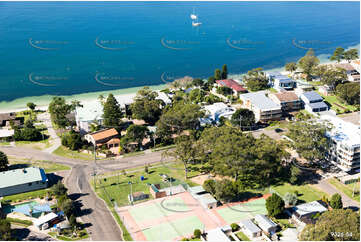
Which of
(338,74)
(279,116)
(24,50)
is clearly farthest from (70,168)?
(24,50)

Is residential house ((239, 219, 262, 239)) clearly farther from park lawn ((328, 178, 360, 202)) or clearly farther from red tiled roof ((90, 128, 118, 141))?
red tiled roof ((90, 128, 118, 141))

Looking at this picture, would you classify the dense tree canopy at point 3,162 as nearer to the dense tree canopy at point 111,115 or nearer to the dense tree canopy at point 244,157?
the dense tree canopy at point 111,115

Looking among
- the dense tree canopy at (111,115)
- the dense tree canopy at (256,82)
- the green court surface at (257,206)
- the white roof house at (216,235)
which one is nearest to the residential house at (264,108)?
the dense tree canopy at (256,82)

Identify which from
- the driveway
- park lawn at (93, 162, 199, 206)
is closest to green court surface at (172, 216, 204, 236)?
park lawn at (93, 162, 199, 206)

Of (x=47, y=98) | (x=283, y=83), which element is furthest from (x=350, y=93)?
(x=47, y=98)

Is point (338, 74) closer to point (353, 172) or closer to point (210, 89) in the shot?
point (210, 89)

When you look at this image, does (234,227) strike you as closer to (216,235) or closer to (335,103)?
(216,235)
